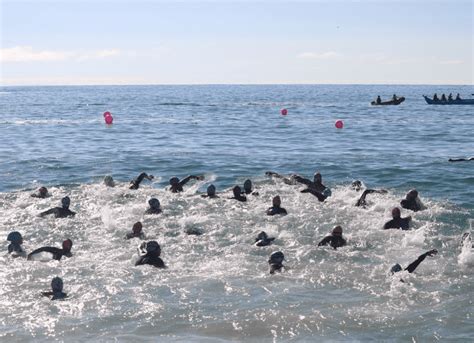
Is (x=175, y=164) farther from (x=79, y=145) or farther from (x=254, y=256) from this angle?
(x=254, y=256)

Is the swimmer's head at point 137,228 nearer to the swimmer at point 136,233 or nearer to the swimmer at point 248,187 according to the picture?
the swimmer at point 136,233

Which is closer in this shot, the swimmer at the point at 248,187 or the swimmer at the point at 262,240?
the swimmer at the point at 262,240

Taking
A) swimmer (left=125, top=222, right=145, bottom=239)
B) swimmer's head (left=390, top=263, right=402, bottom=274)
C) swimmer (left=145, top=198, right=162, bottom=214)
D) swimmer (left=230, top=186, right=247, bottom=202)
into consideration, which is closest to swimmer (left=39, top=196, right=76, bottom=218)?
swimmer (left=145, top=198, right=162, bottom=214)

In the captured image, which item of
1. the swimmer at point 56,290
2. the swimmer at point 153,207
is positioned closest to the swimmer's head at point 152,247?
the swimmer at point 56,290

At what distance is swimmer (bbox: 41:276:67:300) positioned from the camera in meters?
12.8

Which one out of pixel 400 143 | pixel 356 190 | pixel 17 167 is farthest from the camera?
pixel 400 143

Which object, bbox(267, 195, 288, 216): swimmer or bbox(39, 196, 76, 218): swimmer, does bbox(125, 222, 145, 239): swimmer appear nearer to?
bbox(39, 196, 76, 218): swimmer

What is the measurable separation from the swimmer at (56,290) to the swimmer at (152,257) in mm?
2431

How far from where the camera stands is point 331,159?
33.5 metres

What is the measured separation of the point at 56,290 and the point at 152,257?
9.11ft

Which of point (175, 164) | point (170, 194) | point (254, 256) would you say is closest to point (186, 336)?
point (254, 256)

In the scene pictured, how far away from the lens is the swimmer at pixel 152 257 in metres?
14.9

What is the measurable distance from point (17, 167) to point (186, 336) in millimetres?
23251

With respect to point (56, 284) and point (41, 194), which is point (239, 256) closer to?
point (56, 284)
